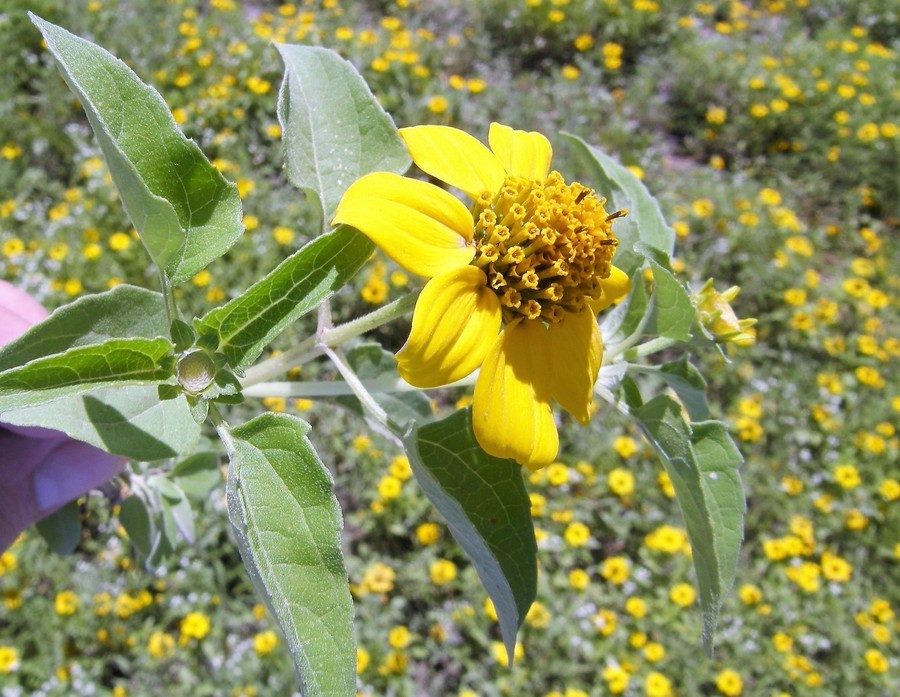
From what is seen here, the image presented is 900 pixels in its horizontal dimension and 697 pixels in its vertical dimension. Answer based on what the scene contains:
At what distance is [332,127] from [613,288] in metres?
0.51

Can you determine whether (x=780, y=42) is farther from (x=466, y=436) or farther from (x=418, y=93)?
(x=466, y=436)

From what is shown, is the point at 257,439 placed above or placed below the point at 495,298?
below

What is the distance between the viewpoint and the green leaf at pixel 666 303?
1.01m

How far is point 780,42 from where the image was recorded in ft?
21.2

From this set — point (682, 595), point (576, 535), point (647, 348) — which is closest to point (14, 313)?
point (647, 348)

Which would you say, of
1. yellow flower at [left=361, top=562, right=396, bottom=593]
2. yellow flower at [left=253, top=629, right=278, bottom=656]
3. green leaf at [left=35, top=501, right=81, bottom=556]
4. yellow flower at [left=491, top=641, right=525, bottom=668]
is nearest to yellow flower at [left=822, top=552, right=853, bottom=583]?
yellow flower at [left=491, top=641, right=525, bottom=668]

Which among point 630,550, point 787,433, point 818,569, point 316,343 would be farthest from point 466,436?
point 787,433

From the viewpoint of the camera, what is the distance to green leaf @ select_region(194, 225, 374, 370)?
36.2 inches

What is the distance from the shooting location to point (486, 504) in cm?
101

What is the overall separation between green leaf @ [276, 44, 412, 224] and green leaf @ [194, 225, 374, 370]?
21 centimetres

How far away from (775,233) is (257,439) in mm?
4643

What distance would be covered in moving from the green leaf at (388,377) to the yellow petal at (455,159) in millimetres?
486

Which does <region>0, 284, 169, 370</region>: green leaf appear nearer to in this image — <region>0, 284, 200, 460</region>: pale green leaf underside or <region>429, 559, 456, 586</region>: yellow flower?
<region>0, 284, 200, 460</region>: pale green leaf underside

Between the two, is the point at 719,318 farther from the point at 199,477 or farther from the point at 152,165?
the point at 199,477
